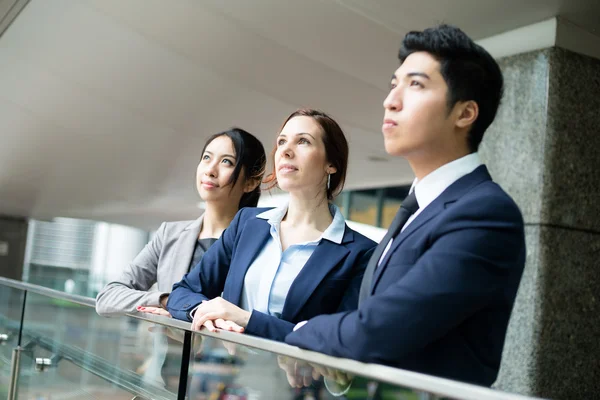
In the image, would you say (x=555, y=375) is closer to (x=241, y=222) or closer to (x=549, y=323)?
(x=549, y=323)

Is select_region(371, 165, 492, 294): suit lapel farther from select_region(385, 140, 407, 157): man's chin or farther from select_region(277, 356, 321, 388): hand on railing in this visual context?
select_region(277, 356, 321, 388): hand on railing

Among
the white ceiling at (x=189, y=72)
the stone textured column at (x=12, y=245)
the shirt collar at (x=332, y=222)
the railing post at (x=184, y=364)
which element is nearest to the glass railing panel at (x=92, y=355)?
the railing post at (x=184, y=364)

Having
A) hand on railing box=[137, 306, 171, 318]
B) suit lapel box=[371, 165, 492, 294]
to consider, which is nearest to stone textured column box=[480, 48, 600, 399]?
hand on railing box=[137, 306, 171, 318]

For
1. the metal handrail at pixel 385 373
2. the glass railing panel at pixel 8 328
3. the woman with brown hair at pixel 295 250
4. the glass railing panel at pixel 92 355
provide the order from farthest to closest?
Answer: the glass railing panel at pixel 8 328
the woman with brown hair at pixel 295 250
the glass railing panel at pixel 92 355
the metal handrail at pixel 385 373

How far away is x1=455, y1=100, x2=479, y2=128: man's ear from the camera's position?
1873 mm

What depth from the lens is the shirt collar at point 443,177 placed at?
1854mm

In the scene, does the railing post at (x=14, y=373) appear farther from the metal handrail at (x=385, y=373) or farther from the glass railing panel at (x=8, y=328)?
the metal handrail at (x=385, y=373)

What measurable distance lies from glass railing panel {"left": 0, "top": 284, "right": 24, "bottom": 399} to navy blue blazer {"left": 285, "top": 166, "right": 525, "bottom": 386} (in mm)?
3159

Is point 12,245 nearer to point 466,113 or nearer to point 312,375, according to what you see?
point 466,113

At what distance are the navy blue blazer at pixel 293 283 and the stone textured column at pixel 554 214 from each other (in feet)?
6.01

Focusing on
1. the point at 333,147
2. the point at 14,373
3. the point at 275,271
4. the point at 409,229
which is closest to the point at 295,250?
the point at 275,271

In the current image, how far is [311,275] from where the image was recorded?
2.44m

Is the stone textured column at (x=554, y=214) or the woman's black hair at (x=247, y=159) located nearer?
the woman's black hair at (x=247, y=159)

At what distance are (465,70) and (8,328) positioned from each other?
12.8 ft
